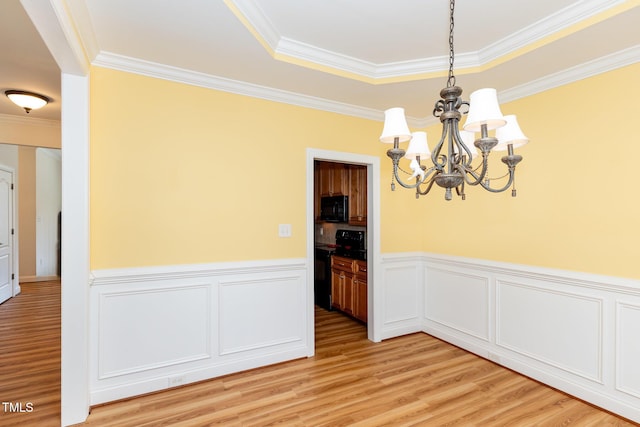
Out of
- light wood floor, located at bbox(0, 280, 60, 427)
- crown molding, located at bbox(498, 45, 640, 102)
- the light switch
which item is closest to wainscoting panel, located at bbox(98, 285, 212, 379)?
light wood floor, located at bbox(0, 280, 60, 427)

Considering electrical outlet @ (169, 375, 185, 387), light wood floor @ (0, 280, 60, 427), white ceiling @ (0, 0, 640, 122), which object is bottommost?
light wood floor @ (0, 280, 60, 427)

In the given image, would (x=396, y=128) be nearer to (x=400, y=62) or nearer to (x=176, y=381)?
(x=400, y=62)

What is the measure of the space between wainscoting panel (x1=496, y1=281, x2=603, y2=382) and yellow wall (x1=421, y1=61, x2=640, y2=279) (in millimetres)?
267

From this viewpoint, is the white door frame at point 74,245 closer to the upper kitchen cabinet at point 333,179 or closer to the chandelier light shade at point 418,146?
the chandelier light shade at point 418,146

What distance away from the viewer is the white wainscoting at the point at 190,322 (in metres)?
2.38

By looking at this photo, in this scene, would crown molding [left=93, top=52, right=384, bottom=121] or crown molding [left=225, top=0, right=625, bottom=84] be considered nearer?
crown molding [left=225, top=0, right=625, bottom=84]

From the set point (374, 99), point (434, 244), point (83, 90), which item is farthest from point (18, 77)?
point (434, 244)

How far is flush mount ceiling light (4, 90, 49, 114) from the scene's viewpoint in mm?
3025

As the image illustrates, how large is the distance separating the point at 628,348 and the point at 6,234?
A: 783 cm

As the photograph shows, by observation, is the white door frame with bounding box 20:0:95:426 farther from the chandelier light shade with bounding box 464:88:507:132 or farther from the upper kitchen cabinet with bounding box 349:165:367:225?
the upper kitchen cabinet with bounding box 349:165:367:225

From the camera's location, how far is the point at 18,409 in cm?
228

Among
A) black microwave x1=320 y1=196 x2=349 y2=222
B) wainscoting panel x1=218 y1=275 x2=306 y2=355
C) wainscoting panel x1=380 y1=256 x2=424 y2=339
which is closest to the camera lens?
wainscoting panel x1=218 y1=275 x2=306 y2=355

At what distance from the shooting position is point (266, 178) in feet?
9.71

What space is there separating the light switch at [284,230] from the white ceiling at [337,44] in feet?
4.01
